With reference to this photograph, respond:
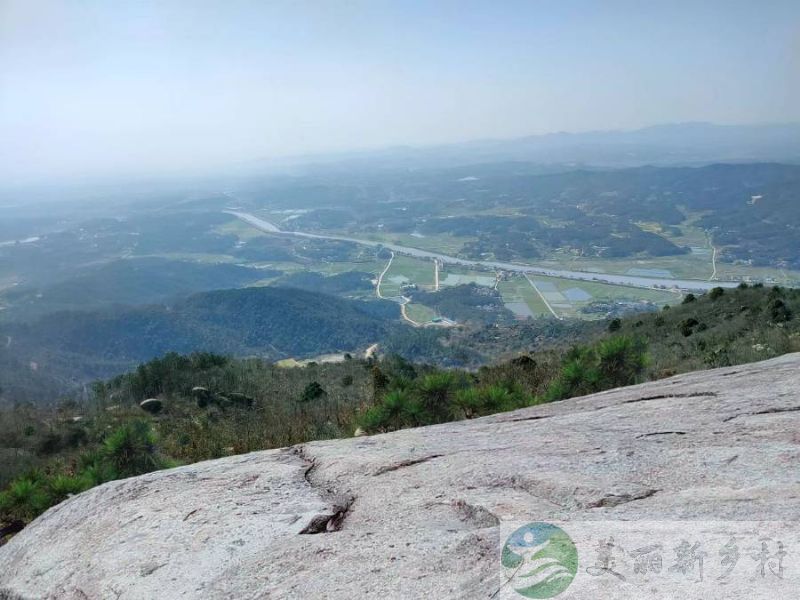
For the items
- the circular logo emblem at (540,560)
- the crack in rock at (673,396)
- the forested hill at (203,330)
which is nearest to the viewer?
the circular logo emblem at (540,560)

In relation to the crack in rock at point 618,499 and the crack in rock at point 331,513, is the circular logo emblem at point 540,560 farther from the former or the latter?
the crack in rock at point 331,513

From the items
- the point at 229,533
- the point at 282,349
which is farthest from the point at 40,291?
the point at 229,533

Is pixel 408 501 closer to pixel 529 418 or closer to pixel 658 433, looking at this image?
pixel 658 433

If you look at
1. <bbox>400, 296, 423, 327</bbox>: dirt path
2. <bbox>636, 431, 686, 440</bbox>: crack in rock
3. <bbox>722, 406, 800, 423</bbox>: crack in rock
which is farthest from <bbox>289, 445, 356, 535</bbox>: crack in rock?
<bbox>400, 296, 423, 327</bbox>: dirt path

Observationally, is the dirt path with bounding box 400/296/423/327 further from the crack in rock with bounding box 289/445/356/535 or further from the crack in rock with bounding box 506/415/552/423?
the crack in rock with bounding box 289/445/356/535

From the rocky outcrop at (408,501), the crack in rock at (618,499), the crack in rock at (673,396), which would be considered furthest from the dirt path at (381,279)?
the crack in rock at (618,499)

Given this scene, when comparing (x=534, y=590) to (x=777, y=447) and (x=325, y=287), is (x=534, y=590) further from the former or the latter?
(x=325, y=287)

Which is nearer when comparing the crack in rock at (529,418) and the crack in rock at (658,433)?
the crack in rock at (658,433)
